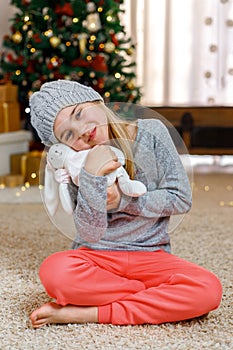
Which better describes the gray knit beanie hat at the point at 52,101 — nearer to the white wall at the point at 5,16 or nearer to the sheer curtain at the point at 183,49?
the white wall at the point at 5,16

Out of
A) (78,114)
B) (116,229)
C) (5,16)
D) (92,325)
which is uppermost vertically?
(5,16)

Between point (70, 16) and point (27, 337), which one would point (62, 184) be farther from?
point (70, 16)

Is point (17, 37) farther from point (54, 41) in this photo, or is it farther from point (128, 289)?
point (128, 289)

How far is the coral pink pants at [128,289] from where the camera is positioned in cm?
119

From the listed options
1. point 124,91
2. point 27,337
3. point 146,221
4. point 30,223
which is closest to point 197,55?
point 124,91

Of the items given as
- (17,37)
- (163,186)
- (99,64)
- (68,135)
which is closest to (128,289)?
(163,186)

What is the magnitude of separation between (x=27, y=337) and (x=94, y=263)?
0.21m

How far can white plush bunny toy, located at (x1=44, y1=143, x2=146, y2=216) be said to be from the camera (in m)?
1.19

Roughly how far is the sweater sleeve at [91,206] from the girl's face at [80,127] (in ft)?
0.19

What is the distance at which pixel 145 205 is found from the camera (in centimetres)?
124

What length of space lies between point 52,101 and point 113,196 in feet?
0.71

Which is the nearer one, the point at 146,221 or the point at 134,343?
the point at 134,343

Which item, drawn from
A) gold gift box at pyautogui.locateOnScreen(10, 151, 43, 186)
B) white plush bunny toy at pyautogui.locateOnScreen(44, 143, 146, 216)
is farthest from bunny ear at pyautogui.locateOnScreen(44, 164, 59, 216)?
gold gift box at pyautogui.locateOnScreen(10, 151, 43, 186)

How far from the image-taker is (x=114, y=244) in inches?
50.8
